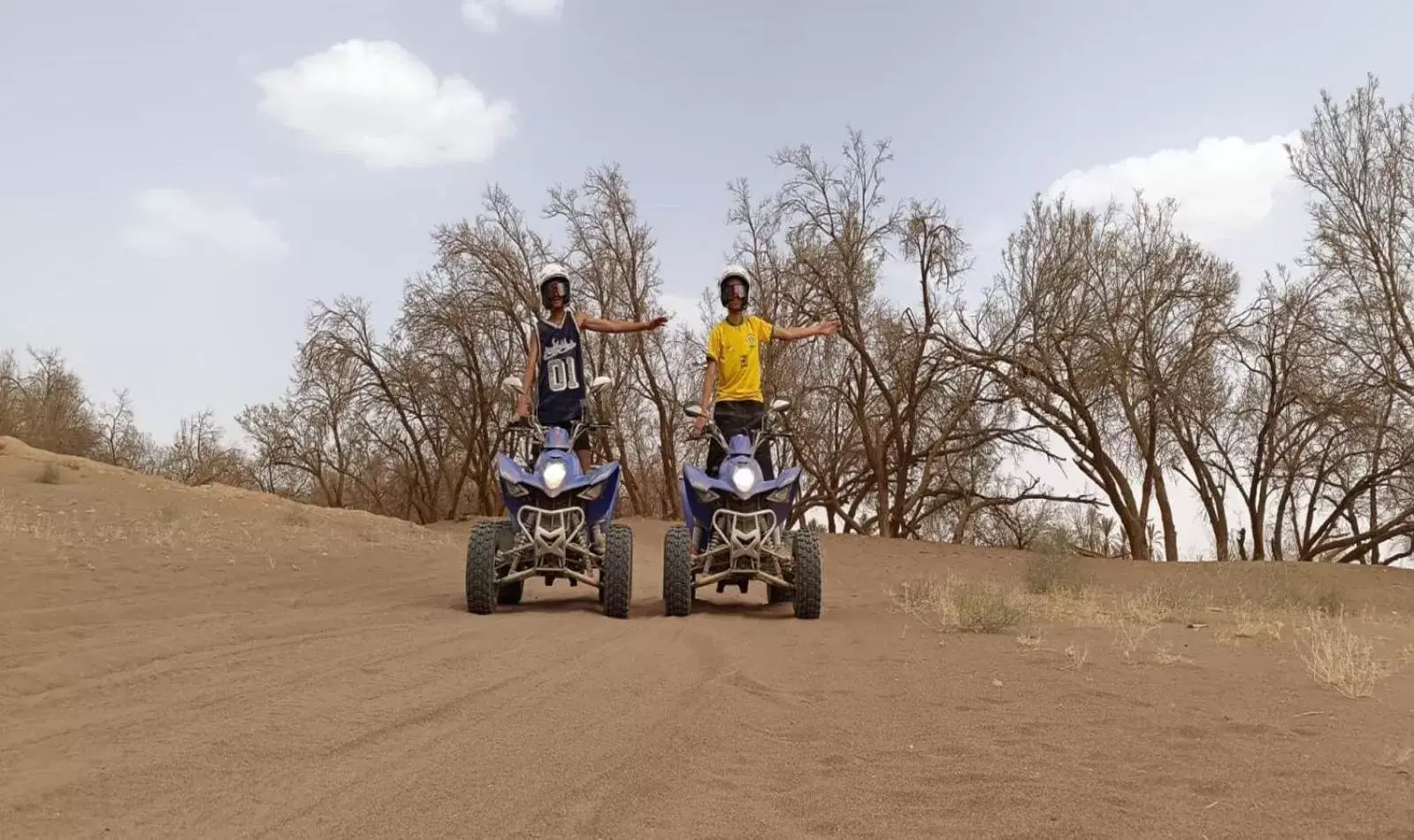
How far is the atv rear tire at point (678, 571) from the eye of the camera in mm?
7609

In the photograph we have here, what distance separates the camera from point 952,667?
213 inches

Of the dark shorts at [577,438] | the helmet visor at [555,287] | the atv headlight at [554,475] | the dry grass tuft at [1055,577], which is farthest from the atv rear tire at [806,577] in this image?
the dry grass tuft at [1055,577]

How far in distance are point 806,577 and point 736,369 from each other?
1.90m

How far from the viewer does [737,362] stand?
8422 mm

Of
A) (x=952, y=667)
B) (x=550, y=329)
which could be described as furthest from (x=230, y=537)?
(x=952, y=667)

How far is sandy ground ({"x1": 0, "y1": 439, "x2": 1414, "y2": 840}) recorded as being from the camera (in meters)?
2.99

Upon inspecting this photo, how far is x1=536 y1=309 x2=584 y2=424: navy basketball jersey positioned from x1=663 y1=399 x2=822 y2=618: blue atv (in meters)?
1.17

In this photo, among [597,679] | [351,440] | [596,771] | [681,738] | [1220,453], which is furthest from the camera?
[351,440]

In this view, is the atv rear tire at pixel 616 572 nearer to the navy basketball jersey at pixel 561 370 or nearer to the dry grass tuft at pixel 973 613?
the navy basketball jersey at pixel 561 370

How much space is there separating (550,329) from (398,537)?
9.93 m

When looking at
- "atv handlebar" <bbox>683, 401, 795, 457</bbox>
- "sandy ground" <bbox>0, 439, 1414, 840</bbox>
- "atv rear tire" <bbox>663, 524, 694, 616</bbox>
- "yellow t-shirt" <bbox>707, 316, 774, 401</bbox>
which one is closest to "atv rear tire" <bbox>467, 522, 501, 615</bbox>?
"sandy ground" <bbox>0, 439, 1414, 840</bbox>

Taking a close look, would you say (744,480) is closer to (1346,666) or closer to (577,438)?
(577,438)

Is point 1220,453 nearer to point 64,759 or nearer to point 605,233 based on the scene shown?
point 605,233

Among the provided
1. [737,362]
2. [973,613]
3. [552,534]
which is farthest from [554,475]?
[973,613]
